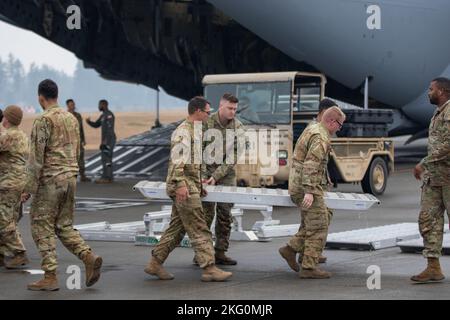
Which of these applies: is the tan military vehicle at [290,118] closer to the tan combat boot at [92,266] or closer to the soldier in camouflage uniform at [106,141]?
the soldier in camouflage uniform at [106,141]

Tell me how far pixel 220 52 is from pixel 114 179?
723 cm

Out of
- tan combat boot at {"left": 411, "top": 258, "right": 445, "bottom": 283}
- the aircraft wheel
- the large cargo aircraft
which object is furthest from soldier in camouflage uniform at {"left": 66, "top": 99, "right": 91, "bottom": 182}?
tan combat boot at {"left": 411, "top": 258, "right": 445, "bottom": 283}

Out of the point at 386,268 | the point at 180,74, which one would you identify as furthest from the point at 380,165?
the point at 180,74

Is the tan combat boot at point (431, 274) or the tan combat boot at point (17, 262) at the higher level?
the tan combat boot at point (431, 274)

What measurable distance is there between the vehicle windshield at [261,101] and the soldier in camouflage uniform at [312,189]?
26.4ft

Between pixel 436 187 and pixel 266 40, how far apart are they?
15798 mm

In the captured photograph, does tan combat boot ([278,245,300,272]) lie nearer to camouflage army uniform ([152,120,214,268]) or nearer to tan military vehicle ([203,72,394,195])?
camouflage army uniform ([152,120,214,268])

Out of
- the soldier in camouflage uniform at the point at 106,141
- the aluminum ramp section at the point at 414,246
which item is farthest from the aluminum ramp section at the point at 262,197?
the soldier in camouflage uniform at the point at 106,141

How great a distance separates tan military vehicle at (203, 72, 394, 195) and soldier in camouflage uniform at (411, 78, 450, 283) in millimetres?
7900

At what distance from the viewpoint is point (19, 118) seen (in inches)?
437

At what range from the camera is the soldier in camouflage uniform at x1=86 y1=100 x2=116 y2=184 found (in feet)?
78.5

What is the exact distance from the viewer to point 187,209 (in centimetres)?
1001

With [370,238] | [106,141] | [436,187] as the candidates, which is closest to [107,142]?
[106,141]

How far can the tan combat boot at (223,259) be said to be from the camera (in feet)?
36.9
